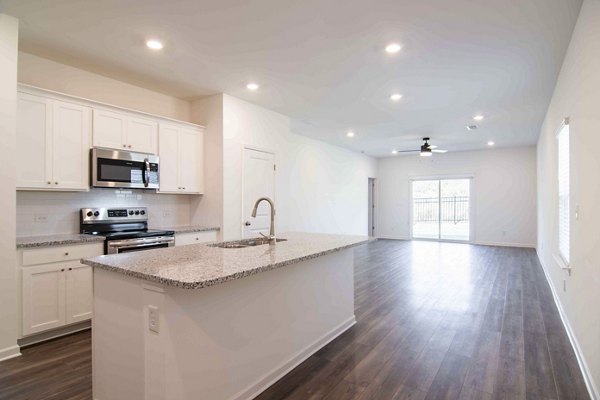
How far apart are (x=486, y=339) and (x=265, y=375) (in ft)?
6.93

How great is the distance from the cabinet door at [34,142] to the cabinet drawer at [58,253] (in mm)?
622

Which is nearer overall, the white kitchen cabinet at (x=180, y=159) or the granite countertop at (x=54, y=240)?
the granite countertop at (x=54, y=240)

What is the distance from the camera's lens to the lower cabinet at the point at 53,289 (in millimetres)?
2883

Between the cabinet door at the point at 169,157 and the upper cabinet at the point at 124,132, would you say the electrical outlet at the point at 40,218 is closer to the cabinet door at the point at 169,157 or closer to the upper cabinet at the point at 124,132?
the upper cabinet at the point at 124,132

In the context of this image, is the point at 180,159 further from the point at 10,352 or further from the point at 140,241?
the point at 10,352

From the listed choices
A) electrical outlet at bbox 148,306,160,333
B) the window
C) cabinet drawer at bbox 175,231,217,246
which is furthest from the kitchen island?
the window

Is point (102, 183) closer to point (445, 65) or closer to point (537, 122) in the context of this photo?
point (445, 65)

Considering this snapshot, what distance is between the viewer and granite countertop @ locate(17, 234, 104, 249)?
2893 millimetres

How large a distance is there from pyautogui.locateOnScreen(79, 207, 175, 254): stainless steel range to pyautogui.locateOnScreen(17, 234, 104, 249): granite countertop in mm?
150

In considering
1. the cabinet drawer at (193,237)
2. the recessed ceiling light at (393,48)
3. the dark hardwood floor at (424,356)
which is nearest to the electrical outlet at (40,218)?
the dark hardwood floor at (424,356)

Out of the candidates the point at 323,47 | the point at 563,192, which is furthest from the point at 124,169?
the point at 563,192

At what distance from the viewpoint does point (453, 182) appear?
10.0 meters

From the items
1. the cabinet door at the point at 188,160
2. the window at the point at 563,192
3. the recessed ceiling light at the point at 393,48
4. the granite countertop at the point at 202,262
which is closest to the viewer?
the granite countertop at the point at 202,262

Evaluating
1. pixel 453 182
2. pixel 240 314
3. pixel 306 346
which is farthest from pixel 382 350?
pixel 453 182
